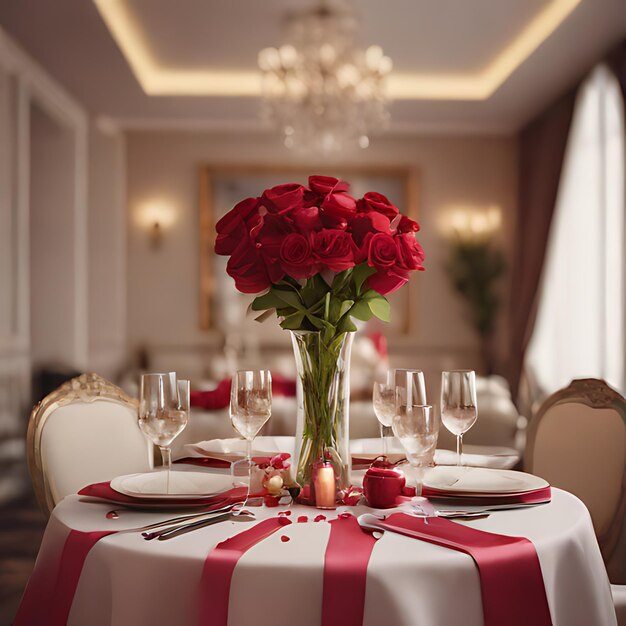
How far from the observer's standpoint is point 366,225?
153 centimetres

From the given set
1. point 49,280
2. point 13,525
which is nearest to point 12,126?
point 49,280

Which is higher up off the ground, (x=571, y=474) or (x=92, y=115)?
(x=92, y=115)

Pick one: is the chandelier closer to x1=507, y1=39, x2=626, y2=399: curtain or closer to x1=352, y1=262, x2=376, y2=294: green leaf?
x1=507, y1=39, x2=626, y2=399: curtain

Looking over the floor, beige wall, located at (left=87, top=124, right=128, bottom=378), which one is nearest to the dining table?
the floor

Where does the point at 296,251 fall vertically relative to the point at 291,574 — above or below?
above

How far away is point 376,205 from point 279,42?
4040 millimetres

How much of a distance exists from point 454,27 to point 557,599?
4.57 metres

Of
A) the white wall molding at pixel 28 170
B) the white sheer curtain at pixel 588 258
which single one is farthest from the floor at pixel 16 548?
the white sheer curtain at pixel 588 258

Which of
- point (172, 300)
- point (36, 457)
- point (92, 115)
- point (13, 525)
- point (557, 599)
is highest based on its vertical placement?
point (92, 115)

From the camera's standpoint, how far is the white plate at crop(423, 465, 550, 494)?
151cm

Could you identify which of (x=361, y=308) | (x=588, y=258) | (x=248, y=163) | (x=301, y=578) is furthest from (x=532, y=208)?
(x=301, y=578)

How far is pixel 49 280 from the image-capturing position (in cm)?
623

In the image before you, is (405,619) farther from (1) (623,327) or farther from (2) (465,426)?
(1) (623,327)

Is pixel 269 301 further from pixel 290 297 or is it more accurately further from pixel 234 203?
pixel 234 203
